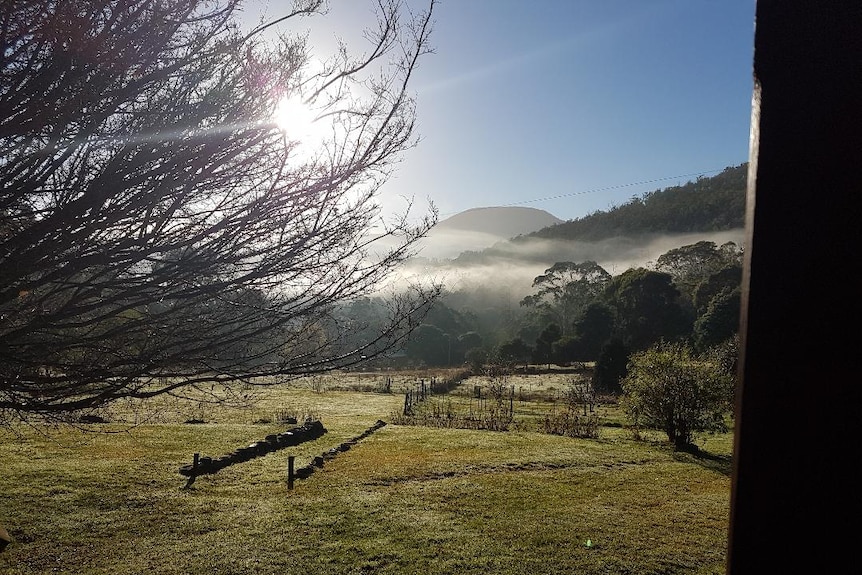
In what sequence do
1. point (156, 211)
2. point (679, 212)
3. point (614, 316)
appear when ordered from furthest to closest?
point (679, 212)
point (614, 316)
point (156, 211)

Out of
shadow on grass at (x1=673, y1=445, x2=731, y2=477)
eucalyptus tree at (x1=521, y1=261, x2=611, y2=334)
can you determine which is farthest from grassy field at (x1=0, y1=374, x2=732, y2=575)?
eucalyptus tree at (x1=521, y1=261, x2=611, y2=334)

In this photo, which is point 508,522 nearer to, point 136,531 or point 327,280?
point 136,531

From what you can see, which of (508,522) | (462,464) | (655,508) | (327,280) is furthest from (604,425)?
(327,280)

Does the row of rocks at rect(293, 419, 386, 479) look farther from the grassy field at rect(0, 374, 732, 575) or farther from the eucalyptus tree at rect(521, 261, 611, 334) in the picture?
the eucalyptus tree at rect(521, 261, 611, 334)

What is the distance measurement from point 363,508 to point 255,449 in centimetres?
678

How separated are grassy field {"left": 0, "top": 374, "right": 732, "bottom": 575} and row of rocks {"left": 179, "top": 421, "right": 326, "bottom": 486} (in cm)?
34

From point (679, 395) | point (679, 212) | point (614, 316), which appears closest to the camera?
point (679, 395)

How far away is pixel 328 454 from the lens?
54.1 feet

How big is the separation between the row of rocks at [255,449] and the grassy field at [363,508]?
34 centimetres

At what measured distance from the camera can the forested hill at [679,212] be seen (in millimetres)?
78750

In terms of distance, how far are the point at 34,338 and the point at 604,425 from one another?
80.9 ft

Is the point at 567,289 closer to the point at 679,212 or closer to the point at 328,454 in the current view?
the point at 679,212

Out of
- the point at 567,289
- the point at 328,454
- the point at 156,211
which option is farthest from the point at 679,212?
the point at 156,211

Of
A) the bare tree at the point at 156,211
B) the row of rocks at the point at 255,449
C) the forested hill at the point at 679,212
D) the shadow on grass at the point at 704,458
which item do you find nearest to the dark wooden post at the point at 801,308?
the bare tree at the point at 156,211
